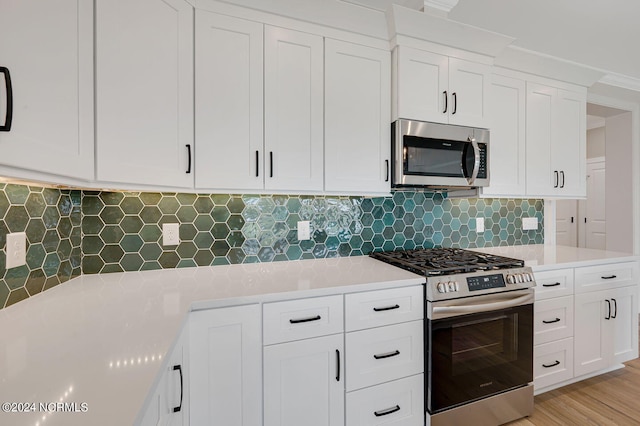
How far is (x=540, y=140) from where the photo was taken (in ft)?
7.91

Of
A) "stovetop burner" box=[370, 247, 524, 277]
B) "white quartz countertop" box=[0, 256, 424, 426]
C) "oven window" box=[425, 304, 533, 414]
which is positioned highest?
"stovetop burner" box=[370, 247, 524, 277]

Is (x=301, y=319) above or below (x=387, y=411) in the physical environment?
above

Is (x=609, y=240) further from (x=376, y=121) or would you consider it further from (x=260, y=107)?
(x=260, y=107)

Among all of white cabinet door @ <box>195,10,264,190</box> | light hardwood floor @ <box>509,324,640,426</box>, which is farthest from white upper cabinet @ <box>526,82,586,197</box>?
white cabinet door @ <box>195,10,264,190</box>

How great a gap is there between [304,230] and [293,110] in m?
0.80

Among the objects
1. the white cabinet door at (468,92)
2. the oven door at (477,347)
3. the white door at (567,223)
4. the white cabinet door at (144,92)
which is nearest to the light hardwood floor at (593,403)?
the oven door at (477,347)

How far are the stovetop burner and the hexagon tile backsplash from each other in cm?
19

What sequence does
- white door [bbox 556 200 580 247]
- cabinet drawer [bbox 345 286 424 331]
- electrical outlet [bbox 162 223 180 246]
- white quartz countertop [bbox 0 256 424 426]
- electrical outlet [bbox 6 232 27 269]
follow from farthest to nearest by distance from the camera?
white door [bbox 556 200 580 247], electrical outlet [bbox 162 223 180 246], cabinet drawer [bbox 345 286 424 331], electrical outlet [bbox 6 232 27 269], white quartz countertop [bbox 0 256 424 426]

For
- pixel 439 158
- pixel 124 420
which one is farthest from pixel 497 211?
pixel 124 420

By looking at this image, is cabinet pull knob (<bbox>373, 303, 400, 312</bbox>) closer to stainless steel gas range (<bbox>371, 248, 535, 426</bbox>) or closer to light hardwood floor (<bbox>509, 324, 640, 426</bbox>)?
stainless steel gas range (<bbox>371, 248, 535, 426</bbox>)

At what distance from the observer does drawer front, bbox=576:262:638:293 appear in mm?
2135

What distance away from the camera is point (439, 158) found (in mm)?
1967

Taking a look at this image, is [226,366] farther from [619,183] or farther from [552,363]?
[619,183]

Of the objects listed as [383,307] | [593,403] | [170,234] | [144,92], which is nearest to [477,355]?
[383,307]
